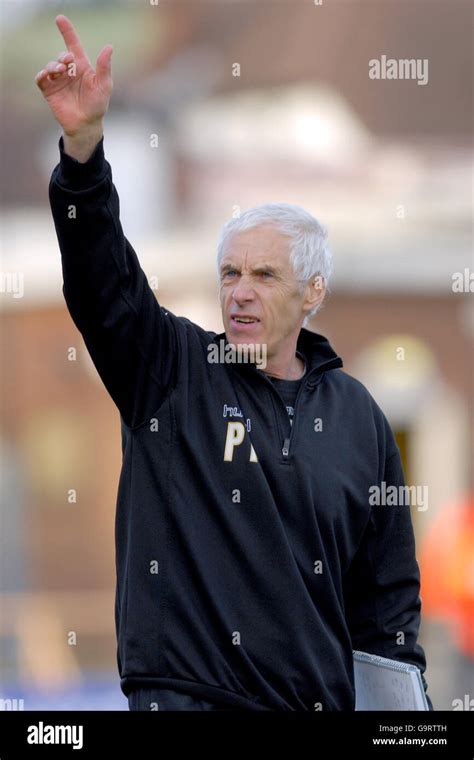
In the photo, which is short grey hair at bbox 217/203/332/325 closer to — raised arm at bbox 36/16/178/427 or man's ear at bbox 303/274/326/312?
man's ear at bbox 303/274/326/312

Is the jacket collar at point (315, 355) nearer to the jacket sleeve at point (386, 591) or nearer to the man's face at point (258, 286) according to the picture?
the man's face at point (258, 286)

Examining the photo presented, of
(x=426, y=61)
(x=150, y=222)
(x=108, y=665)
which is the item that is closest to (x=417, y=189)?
(x=426, y=61)

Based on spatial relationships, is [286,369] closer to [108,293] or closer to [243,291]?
[243,291]

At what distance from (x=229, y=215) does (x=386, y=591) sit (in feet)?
38.1

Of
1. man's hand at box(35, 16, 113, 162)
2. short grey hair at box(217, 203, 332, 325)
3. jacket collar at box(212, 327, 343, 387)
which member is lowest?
jacket collar at box(212, 327, 343, 387)

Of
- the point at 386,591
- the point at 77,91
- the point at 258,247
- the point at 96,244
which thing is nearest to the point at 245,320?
the point at 258,247

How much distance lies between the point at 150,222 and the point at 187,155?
0.89 meters

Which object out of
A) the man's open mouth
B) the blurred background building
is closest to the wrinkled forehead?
the man's open mouth

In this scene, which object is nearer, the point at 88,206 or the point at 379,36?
the point at 88,206

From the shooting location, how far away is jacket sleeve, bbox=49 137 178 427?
2846 mm

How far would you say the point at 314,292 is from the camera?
341 centimetres

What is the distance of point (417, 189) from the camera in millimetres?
14180

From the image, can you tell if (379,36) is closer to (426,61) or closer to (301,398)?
(426,61)

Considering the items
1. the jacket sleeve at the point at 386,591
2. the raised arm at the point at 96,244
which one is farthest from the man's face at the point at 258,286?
the jacket sleeve at the point at 386,591
